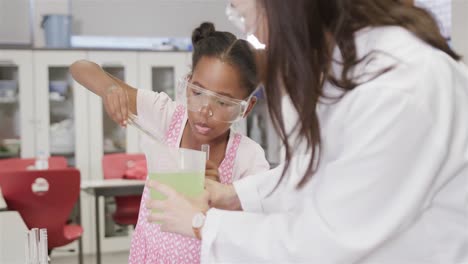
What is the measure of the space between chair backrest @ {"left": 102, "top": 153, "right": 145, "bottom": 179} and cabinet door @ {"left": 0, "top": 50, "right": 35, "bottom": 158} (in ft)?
2.96

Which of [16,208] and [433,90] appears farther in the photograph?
[16,208]

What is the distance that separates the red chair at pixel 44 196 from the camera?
131 inches

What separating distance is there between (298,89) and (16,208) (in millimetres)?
2924

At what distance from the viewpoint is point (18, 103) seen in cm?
508

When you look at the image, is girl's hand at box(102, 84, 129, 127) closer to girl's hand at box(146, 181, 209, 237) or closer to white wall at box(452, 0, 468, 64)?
girl's hand at box(146, 181, 209, 237)

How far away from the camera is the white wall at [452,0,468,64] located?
3553mm

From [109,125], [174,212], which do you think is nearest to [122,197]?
[109,125]

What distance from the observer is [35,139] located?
16.7 ft

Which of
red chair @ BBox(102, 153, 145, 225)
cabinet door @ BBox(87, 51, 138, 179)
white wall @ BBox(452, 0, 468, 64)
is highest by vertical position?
white wall @ BBox(452, 0, 468, 64)

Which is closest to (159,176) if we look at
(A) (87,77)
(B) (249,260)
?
(B) (249,260)

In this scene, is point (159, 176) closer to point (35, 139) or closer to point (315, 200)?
point (315, 200)

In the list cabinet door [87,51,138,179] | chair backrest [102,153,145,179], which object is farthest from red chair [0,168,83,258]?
cabinet door [87,51,138,179]

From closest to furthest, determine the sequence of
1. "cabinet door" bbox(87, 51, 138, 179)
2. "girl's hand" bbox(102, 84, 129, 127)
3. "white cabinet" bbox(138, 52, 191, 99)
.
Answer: "girl's hand" bbox(102, 84, 129, 127)
"cabinet door" bbox(87, 51, 138, 179)
"white cabinet" bbox(138, 52, 191, 99)

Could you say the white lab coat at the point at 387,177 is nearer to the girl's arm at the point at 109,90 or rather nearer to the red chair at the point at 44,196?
the girl's arm at the point at 109,90
